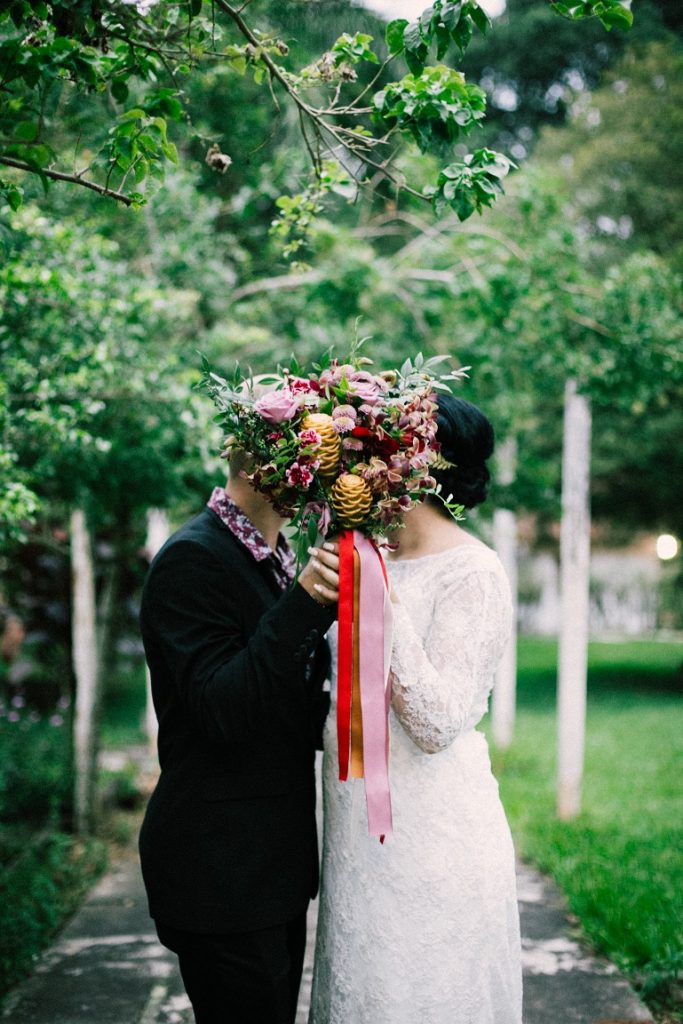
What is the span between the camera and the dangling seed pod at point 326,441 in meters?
2.12

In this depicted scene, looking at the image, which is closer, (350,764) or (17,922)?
(350,764)

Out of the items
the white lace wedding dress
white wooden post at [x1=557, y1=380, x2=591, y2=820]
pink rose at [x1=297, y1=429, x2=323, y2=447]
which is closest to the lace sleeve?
the white lace wedding dress

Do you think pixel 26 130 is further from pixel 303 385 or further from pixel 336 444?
pixel 336 444

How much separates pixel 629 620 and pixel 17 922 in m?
26.8

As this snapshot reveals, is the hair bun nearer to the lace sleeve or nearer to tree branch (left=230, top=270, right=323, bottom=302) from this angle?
the lace sleeve

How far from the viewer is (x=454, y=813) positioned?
2.51 m

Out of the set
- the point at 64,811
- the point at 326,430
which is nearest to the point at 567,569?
the point at 64,811

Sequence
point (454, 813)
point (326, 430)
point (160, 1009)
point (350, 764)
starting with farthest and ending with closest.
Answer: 1. point (160, 1009)
2. point (454, 813)
3. point (350, 764)
4. point (326, 430)

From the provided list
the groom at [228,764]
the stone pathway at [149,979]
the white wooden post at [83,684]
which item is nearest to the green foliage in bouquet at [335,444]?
the groom at [228,764]

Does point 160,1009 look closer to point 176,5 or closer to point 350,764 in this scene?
point 350,764

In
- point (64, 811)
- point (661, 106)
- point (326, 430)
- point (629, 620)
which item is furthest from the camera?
point (629, 620)

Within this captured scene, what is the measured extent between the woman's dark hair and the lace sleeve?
302mm

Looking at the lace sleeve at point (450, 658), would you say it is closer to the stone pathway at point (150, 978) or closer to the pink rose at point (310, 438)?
the pink rose at point (310, 438)

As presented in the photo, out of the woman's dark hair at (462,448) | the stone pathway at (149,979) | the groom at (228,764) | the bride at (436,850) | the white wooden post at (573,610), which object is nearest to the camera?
the groom at (228,764)
